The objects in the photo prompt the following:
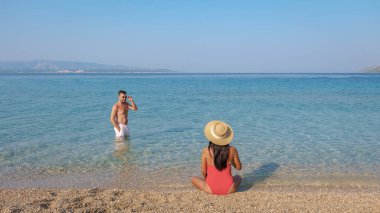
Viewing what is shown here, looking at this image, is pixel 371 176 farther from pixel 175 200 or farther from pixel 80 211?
pixel 80 211

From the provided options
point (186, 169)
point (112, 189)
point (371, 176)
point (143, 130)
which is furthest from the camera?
point (143, 130)

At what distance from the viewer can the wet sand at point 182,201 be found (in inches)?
217

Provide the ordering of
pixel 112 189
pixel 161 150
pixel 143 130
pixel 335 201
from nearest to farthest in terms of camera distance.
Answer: pixel 335 201, pixel 112 189, pixel 161 150, pixel 143 130

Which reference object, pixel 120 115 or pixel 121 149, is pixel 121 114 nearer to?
pixel 120 115

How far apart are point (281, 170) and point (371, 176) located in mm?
1846

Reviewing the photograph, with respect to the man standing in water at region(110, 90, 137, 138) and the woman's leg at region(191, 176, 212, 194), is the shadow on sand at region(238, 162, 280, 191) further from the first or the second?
the man standing in water at region(110, 90, 137, 138)

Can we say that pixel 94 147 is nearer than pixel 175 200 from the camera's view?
No

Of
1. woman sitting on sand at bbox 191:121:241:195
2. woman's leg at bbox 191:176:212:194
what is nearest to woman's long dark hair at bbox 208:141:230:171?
woman sitting on sand at bbox 191:121:241:195

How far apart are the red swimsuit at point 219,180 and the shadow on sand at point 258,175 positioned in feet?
2.28

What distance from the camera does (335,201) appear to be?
592 cm

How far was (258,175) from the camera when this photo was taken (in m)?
7.70

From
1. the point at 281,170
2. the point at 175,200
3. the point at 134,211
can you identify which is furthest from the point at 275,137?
the point at 134,211

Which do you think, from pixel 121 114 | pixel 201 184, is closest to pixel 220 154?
pixel 201 184

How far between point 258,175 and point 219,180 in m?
1.77
